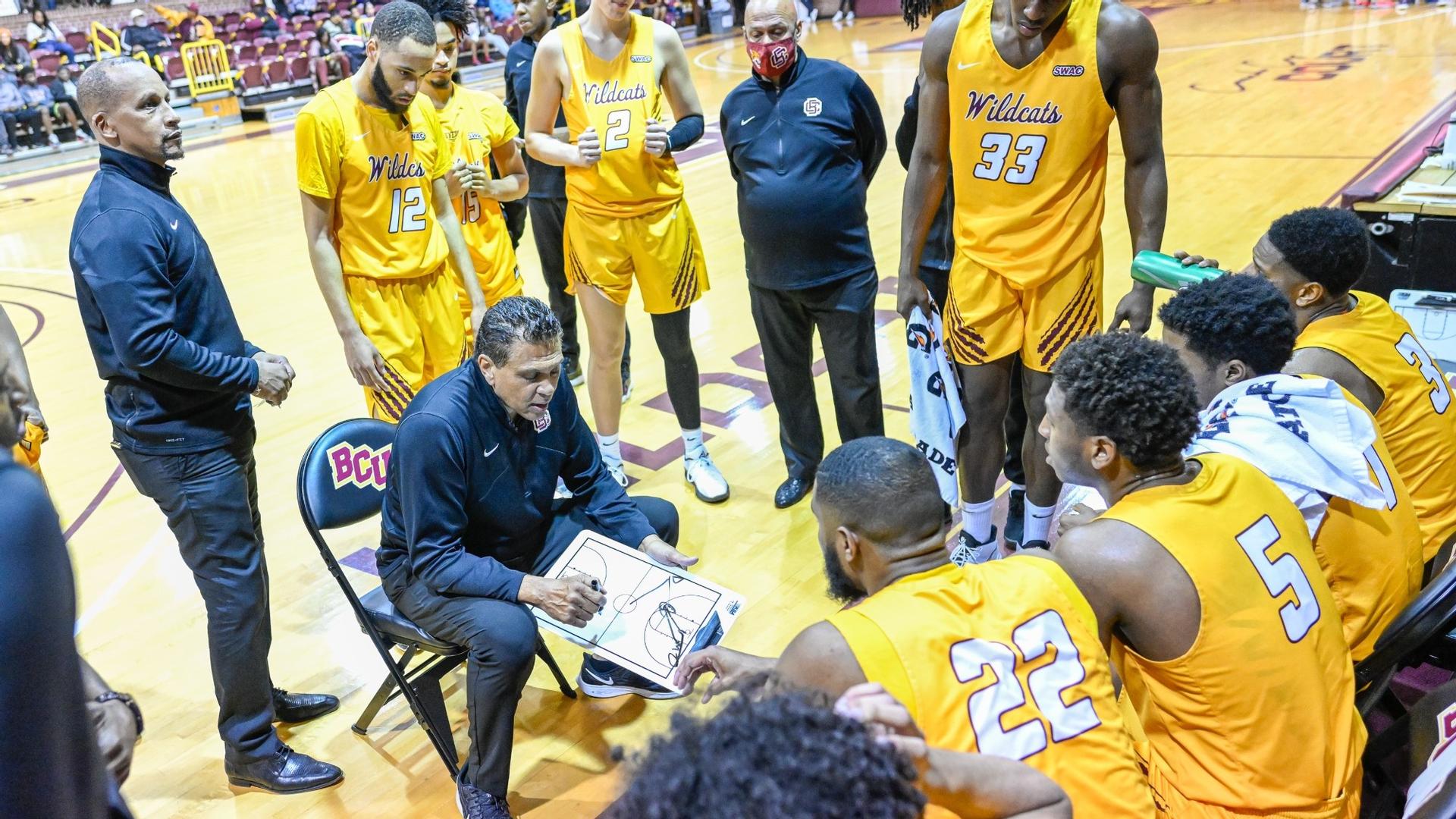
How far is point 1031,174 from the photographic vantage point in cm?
329

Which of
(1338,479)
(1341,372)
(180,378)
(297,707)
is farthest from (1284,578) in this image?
(297,707)

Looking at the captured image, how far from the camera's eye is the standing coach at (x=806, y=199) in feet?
13.0

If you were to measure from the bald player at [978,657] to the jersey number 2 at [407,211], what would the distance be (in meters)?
2.40

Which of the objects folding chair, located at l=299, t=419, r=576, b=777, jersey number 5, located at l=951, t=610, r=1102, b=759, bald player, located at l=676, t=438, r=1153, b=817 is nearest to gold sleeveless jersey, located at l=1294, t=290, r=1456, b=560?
bald player, located at l=676, t=438, r=1153, b=817

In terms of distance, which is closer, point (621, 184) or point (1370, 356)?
point (1370, 356)

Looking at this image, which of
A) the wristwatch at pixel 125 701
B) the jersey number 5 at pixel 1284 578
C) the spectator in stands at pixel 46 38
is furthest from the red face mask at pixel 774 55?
the spectator in stands at pixel 46 38

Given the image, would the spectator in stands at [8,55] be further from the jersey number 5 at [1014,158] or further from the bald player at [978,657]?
the bald player at [978,657]

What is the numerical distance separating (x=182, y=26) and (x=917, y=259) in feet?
61.9

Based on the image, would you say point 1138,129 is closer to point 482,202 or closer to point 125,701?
point 482,202

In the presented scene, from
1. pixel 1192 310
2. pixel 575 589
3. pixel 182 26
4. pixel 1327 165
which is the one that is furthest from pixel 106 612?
pixel 182 26

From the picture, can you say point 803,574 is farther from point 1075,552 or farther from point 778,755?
point 778,755

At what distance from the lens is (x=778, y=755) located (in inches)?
50.1

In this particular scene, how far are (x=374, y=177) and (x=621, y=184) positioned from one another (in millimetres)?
1045

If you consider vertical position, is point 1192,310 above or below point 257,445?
above
